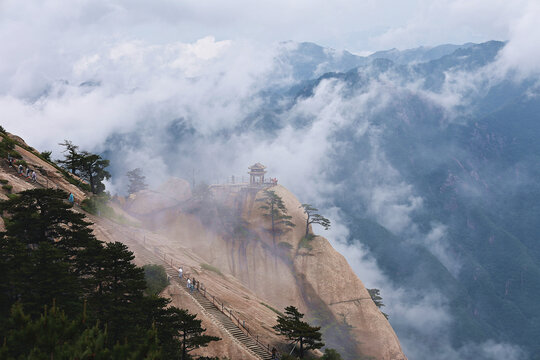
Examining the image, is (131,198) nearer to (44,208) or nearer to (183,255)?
(183,255)

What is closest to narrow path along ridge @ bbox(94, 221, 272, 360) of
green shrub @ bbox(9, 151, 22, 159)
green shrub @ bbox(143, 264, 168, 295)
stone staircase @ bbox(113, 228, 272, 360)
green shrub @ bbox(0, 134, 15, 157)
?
stone staircase @ bbox(113, 228, 272, 360)

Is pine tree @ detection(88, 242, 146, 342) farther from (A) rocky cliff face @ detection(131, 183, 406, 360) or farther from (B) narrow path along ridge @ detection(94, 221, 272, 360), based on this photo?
(A) rocky cliff face @ detection(131, 183, 406, 360)

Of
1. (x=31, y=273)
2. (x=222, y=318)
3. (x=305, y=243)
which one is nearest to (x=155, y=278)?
(x=222, y=318)

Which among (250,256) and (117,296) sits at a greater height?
(250,256)

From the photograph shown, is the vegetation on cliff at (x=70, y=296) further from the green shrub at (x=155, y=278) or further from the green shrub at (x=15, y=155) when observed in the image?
the green shrub at (x=15, y=155)

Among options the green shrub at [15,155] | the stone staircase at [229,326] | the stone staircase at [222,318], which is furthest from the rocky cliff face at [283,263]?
the green shrub at [15,155]

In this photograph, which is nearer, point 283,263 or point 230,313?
point 230,313

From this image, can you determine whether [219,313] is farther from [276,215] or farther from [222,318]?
[276,215]
